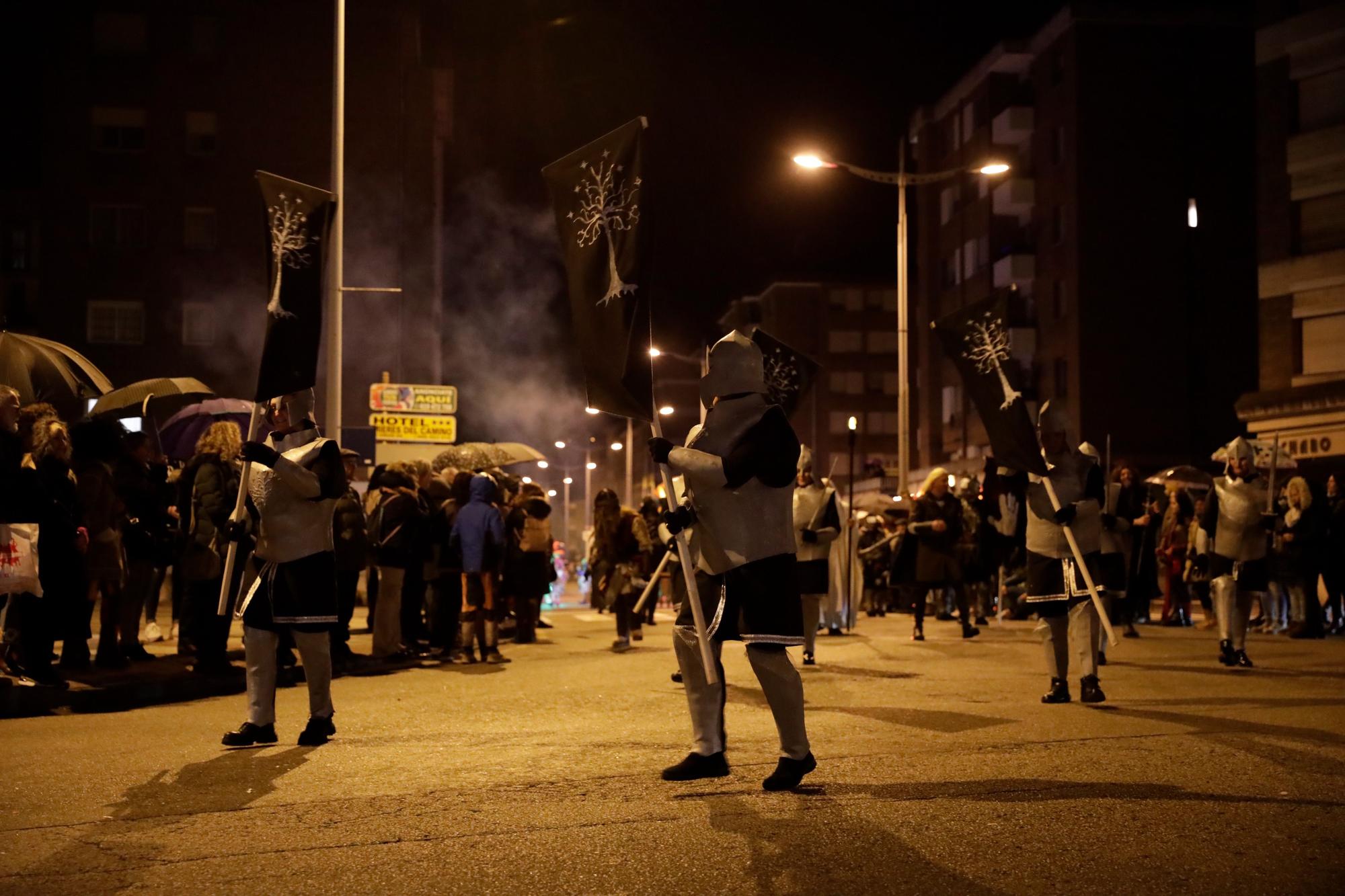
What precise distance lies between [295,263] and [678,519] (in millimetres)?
3676

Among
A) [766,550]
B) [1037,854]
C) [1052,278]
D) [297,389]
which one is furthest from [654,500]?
[1052,278]

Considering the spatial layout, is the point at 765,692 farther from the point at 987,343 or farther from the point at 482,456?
the point at 482,456

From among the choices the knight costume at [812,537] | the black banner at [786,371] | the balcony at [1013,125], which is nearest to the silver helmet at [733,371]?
the knight costume at [812,537]

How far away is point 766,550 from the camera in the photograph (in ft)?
22.2

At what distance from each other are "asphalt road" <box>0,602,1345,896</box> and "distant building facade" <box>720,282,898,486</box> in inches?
3049

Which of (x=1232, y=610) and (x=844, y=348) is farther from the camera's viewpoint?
(x=844, y=348)

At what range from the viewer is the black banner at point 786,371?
13.8 meters

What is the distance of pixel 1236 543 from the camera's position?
1303 centimetres

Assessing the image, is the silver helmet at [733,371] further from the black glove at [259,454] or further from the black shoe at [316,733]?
the black shoe at [316,733]

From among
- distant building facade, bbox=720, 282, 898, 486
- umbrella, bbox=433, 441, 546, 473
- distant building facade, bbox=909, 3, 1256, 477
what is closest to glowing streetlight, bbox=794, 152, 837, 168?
umbrella, bbox=433, 441, 546, 473

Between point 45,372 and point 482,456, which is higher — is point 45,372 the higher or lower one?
the higher one

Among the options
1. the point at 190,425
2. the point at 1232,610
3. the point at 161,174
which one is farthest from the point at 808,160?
the point at 161,174

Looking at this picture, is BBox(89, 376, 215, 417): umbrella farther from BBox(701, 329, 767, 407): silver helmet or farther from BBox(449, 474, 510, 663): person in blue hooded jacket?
BBox(701, 329, 767, 407): silver helmet

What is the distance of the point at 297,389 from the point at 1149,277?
45498 millimetres
